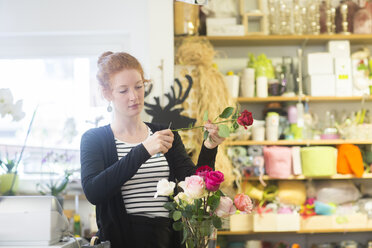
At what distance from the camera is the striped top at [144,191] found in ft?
5.74

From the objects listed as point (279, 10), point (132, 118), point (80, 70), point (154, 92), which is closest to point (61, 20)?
point (80, 70)

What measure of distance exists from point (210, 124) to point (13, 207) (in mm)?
642

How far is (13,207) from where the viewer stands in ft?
4.95

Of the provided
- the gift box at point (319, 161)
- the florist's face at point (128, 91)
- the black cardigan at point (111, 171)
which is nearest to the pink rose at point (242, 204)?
the black cardigan at point (111, 171)

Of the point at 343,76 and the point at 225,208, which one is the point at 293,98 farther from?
the point at 225,208

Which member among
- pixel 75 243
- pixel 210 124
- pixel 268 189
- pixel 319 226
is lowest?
pixel 319 226

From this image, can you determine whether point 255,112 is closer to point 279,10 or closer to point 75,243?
point 279,10

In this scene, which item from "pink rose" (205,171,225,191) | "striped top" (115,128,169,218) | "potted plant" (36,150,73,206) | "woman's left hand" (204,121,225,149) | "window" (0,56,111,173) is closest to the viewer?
"pink rose" (205,171,225,191)

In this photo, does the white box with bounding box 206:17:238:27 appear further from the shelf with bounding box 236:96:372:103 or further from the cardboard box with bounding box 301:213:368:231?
the cardboard box with bounding box 301:213:368:231

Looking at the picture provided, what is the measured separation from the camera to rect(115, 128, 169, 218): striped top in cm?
175

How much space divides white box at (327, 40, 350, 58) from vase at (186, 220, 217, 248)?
3.09 meters

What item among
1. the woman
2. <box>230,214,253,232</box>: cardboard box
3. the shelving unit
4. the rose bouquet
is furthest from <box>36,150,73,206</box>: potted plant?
the rose bouquet

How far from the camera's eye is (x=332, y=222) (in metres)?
3.83

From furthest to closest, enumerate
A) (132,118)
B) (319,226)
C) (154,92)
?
1. (319,226)
2. (154,92)
3. (132,118)
